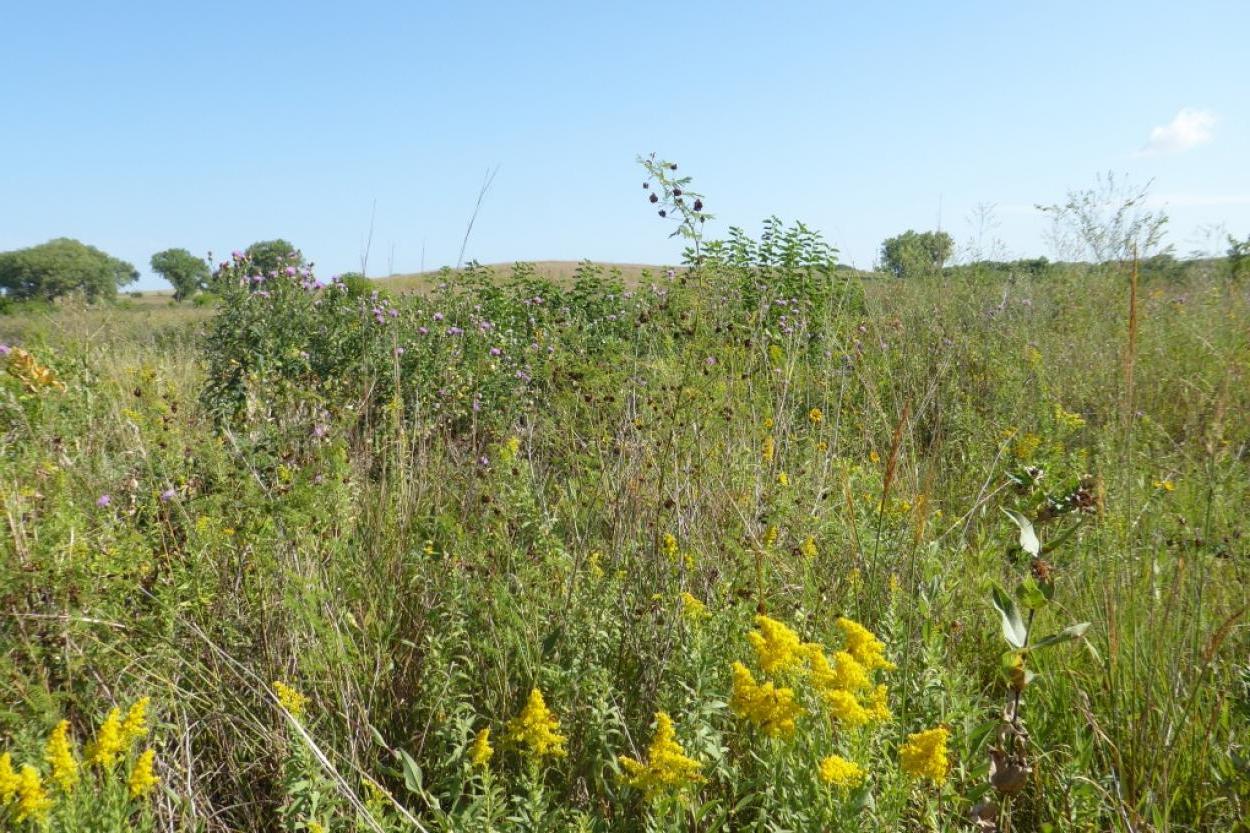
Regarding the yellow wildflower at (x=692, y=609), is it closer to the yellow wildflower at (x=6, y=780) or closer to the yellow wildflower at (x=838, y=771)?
the yellow wildflower at (x=838, y=771)

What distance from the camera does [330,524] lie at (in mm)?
2500

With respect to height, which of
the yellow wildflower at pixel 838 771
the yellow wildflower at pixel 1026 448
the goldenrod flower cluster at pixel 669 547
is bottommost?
the yellow wildflower at pixel 838 771

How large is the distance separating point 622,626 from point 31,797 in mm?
1230

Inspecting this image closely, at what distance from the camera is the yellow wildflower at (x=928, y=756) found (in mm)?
1349

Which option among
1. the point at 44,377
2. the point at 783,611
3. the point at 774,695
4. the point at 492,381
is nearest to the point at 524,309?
the point at 492,381

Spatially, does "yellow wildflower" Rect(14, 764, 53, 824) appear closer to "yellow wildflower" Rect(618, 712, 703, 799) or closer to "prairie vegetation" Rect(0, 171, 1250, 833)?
"prairie vegetation" Rect(0, 171, 1250, 833)

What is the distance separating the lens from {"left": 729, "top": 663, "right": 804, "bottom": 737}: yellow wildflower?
4.83 feet

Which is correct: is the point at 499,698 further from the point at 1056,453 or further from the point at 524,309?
the point at 524,309

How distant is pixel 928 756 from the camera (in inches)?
53.7

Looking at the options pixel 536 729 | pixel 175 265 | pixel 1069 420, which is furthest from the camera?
pixel 175 265

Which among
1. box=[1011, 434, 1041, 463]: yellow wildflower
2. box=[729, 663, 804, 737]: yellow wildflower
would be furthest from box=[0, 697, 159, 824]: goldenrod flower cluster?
box=[1011, 434, 1041, 463]: yellow wildflower

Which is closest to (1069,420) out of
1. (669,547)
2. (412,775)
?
(669,547)

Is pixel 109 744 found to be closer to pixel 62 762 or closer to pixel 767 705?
pixel 62 762

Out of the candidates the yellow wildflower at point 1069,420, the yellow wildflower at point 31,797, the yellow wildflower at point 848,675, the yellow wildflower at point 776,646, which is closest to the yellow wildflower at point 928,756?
the yellow wildflower at point 848,675
